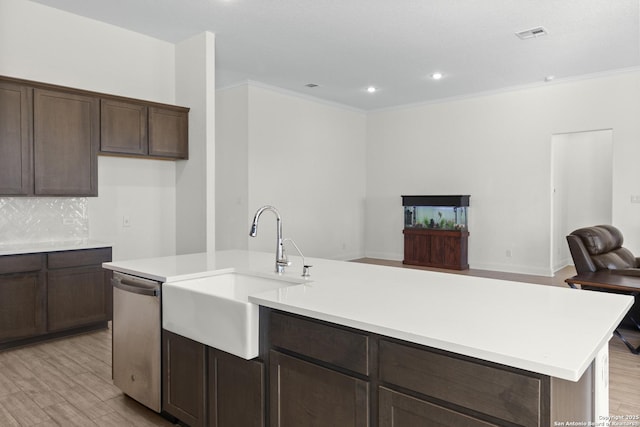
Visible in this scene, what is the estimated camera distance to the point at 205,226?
4.72 metres

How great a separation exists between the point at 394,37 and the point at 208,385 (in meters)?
4.16

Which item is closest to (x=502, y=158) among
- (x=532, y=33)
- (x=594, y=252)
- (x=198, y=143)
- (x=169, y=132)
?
(x=532, y=33)

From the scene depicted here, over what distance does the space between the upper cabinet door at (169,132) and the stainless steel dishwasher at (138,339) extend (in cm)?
231

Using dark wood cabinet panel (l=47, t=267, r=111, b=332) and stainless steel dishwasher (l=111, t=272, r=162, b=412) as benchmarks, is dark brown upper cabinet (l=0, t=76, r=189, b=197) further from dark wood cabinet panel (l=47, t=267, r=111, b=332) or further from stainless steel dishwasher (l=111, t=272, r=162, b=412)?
stainless steel dishwasher (l=111, t=272, r=162, b=412)

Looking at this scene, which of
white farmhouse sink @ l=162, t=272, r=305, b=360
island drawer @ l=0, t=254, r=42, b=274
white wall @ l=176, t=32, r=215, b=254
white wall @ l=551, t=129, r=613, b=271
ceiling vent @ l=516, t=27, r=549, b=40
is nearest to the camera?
white farmhouse sink @ l=162, t=272, r=305, b=360

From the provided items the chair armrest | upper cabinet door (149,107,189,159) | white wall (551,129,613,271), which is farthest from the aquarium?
upper cabinet door (149,107,189,159)

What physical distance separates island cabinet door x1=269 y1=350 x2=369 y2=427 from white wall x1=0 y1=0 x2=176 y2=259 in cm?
344

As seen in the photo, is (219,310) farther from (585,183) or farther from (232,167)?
(585,183)

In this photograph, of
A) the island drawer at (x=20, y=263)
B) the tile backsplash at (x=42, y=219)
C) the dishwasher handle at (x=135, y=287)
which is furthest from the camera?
the tile backsplash at (x=42, y=219)

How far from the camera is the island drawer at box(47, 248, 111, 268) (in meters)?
3.82

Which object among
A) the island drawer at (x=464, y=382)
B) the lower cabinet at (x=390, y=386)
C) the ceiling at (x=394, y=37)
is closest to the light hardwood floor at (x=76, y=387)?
the lower cabinet at (x=390, y=386)

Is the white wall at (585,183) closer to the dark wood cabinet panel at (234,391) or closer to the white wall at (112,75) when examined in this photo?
the white wall at (112,75)

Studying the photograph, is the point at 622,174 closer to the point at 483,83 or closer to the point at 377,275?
the point at 483,83

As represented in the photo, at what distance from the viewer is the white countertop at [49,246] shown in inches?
144
